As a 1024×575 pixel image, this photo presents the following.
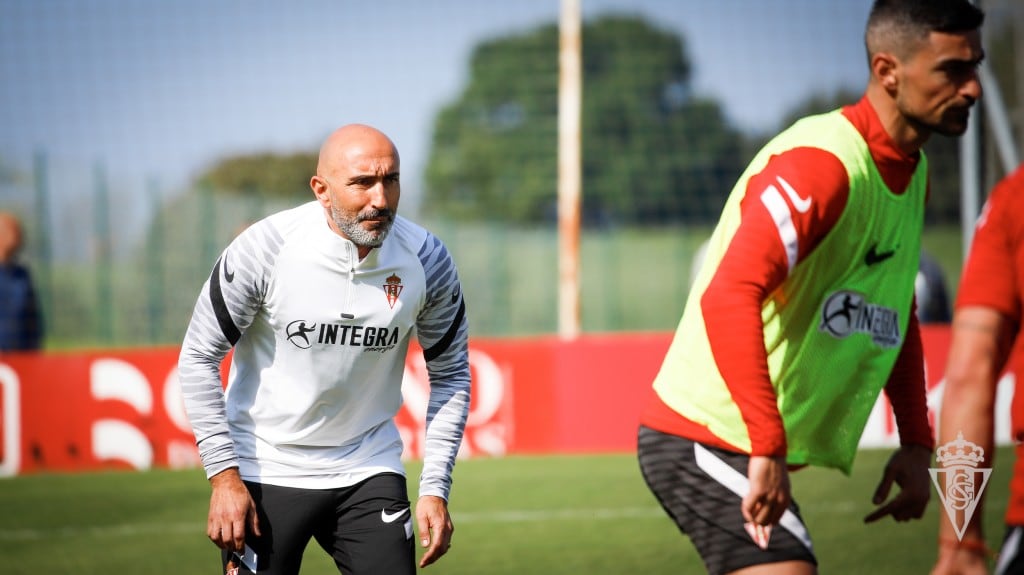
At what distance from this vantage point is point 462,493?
387 inches

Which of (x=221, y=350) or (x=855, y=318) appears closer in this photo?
(x=855, y=318)

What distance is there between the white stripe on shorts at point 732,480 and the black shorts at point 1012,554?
61 centimetres

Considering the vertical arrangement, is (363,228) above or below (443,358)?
above

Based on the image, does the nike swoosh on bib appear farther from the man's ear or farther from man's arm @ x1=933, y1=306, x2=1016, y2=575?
man's arm @ x1=933, y1=306, x2=1016, y2=575

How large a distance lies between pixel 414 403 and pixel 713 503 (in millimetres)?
8176

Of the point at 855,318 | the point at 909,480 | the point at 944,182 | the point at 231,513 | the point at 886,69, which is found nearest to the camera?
the point at 886,69

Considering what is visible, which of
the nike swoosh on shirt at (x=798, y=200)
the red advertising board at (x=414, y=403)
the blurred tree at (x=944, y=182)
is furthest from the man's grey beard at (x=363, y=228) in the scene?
the blurred tree at (x=944, y=182)

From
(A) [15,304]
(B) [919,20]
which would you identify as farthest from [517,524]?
(A) [15,304]

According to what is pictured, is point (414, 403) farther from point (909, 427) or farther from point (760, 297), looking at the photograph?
point (760, 297)

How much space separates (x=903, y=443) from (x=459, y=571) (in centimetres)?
394

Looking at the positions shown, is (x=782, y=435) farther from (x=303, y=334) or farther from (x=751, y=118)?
(x=751, y=118)

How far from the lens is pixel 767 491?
2.93 m

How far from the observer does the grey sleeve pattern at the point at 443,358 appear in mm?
4250

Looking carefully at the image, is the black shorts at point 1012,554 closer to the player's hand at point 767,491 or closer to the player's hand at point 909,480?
the player's hand at point 767,491
